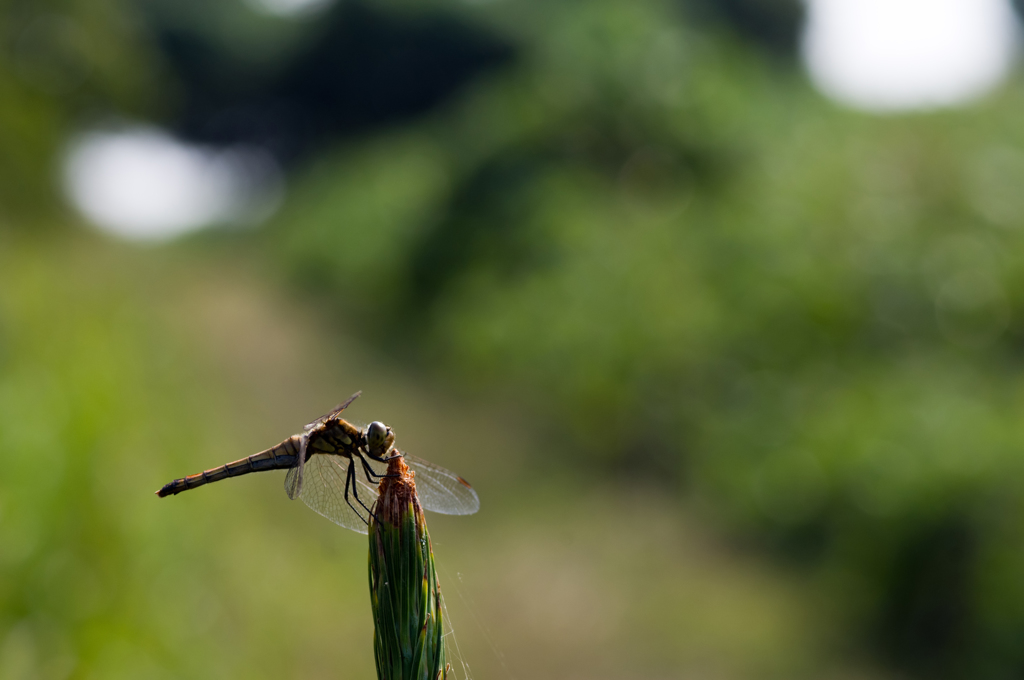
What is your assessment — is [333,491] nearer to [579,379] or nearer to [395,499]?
[395,499]

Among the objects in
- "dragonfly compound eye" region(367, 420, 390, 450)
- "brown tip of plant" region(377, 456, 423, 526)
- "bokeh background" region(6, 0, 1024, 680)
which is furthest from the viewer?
"bokeh background" region(6, 0, 1024, 680)

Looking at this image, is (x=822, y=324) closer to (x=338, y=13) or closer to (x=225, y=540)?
(x=225, y=540)

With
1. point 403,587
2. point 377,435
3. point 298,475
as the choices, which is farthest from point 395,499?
point 298,475

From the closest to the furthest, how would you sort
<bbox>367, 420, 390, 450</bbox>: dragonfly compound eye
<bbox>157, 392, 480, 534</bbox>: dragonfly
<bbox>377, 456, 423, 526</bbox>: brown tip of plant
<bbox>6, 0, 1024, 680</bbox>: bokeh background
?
<bbox>377, 456, 423, 526</bbox>: brown tip of plant, <bbox>367, 420, 390, 450</bbox>: dragonfly compound eye, <bbox>157, 392, 480, 534</bbox>: dragonfly, <bbox>6, 0, 1024, 680</bbox>: bokeh background

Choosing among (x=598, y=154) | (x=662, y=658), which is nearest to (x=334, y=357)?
(x=598, y=154)

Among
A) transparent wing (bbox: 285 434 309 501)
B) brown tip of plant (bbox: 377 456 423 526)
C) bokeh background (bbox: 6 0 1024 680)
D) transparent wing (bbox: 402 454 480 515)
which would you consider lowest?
brown tip of plant (bbox: 377 456 423 526)

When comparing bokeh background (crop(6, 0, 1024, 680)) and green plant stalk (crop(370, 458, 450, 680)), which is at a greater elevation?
bokeh background (crop(6, 0, 1024, 680))

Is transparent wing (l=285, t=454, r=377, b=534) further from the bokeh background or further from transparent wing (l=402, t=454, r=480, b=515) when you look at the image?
the bokeh background

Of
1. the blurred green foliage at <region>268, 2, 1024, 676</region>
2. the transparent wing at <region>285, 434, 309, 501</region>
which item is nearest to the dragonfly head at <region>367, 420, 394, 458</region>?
the transparent wing at <region>285, 434, 309, 501</region>
